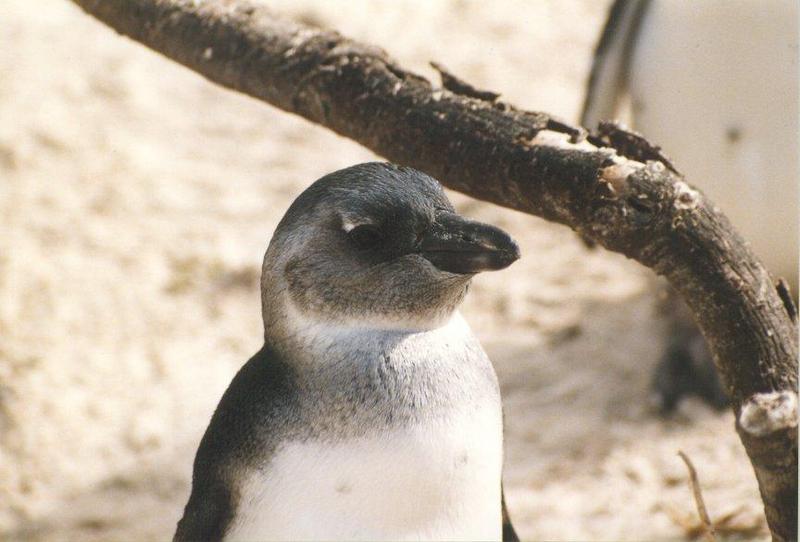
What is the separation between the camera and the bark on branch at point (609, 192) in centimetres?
127

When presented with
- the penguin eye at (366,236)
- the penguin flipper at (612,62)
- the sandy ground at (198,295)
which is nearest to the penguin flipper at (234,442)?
the penguin eye at (366,236)

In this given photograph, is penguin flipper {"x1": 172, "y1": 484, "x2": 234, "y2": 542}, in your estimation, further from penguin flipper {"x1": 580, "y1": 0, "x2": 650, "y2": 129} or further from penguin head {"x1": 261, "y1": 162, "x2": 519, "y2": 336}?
penguin flipper {"x1": 580, "y1": 0, "x2": 650, "y2": 129}

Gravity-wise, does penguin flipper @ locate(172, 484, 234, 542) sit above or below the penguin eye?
below

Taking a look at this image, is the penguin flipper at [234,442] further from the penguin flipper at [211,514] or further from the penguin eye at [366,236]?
the penguin eye at [366,236]

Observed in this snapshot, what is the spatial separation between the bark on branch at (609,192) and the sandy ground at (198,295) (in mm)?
908

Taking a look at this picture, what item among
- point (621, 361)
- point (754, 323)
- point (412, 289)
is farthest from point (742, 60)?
point (412, 289)

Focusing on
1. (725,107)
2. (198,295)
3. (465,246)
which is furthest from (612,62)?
(465,246)

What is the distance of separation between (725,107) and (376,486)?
4.76ft

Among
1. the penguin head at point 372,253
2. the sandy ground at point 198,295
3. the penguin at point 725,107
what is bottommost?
the sandy ground at point 198,295

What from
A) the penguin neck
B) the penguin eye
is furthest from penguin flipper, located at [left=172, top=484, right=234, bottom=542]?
the penguin eye

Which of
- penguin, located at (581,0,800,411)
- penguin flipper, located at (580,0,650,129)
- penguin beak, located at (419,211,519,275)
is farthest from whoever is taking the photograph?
penguin flipper, located at (580,0,650,129)

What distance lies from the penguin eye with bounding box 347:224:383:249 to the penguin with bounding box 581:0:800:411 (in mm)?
1275

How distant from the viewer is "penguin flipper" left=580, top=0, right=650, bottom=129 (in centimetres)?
262

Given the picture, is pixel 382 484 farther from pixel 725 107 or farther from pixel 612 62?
pixel 612 62
